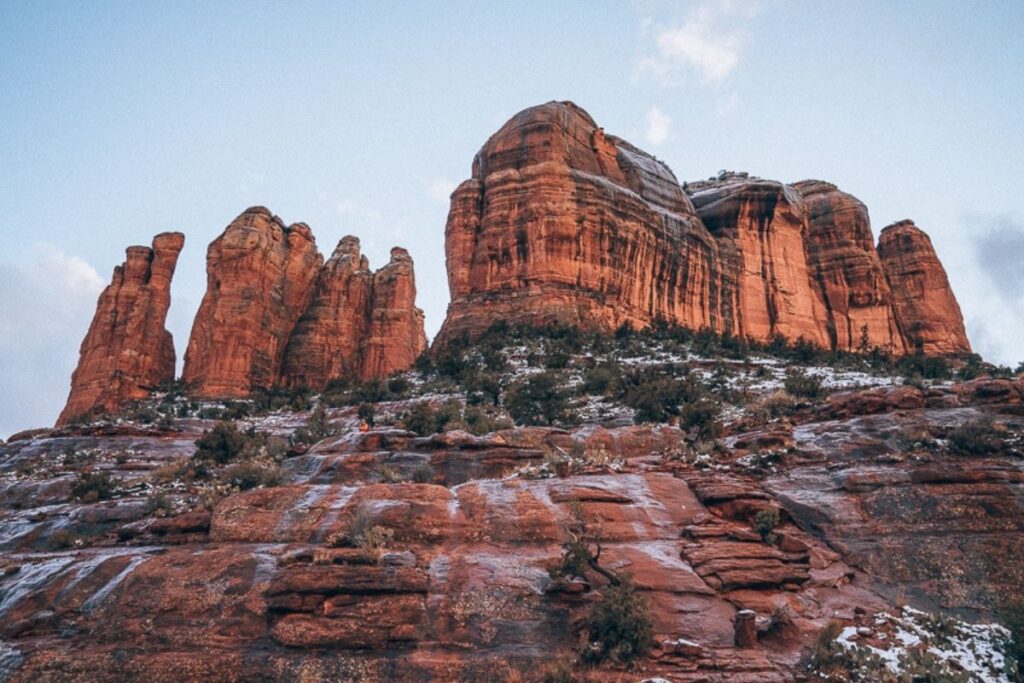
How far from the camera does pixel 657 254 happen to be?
4497 centimetres

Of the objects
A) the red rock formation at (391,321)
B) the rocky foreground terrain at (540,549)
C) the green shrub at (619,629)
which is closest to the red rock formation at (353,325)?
the red rock formation at (391,321)

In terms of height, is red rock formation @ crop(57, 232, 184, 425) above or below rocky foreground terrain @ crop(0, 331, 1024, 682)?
above

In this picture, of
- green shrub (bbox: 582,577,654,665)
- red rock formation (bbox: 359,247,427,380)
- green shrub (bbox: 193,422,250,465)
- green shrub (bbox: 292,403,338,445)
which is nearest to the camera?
green shrub (bbox: 582,577,654,665)

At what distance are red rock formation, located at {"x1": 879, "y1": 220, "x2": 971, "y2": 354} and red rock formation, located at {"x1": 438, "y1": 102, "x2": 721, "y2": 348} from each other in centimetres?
1576

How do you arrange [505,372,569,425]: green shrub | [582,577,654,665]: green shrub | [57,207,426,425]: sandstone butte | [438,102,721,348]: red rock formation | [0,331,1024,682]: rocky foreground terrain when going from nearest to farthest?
[582,577,654,665]: green shrub → [0,331,1024,682]: rocky foreground terrain → [505,372,569,425]: green shrub → [438,102,721,348]: red rock formation → [57,207,426,425]: sandstone butte

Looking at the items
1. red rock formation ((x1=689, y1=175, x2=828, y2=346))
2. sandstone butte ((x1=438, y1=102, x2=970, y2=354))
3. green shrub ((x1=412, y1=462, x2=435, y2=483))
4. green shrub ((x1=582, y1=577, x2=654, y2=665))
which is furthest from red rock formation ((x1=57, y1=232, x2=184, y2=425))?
green shrub ((x1=582, y1=577, x2=654, y2=665))

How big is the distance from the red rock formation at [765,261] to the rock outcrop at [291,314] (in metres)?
23.0

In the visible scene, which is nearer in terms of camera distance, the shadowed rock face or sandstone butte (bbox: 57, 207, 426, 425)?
the shadowed rock face

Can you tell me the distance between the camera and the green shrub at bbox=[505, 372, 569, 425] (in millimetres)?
27531

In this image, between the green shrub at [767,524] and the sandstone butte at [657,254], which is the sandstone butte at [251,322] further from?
the green shrub at [767,524]

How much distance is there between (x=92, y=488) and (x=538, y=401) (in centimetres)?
1608

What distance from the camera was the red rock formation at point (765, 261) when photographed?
1917 inches

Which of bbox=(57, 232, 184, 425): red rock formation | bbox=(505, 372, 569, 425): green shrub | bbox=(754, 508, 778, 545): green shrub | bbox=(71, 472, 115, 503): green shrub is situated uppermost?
bbox=(57, 232, 184, 425): red rock formation

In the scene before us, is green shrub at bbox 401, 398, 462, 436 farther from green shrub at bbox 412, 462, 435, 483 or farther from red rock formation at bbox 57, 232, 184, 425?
red rock formation at bbox 57, 232, 184, 425
